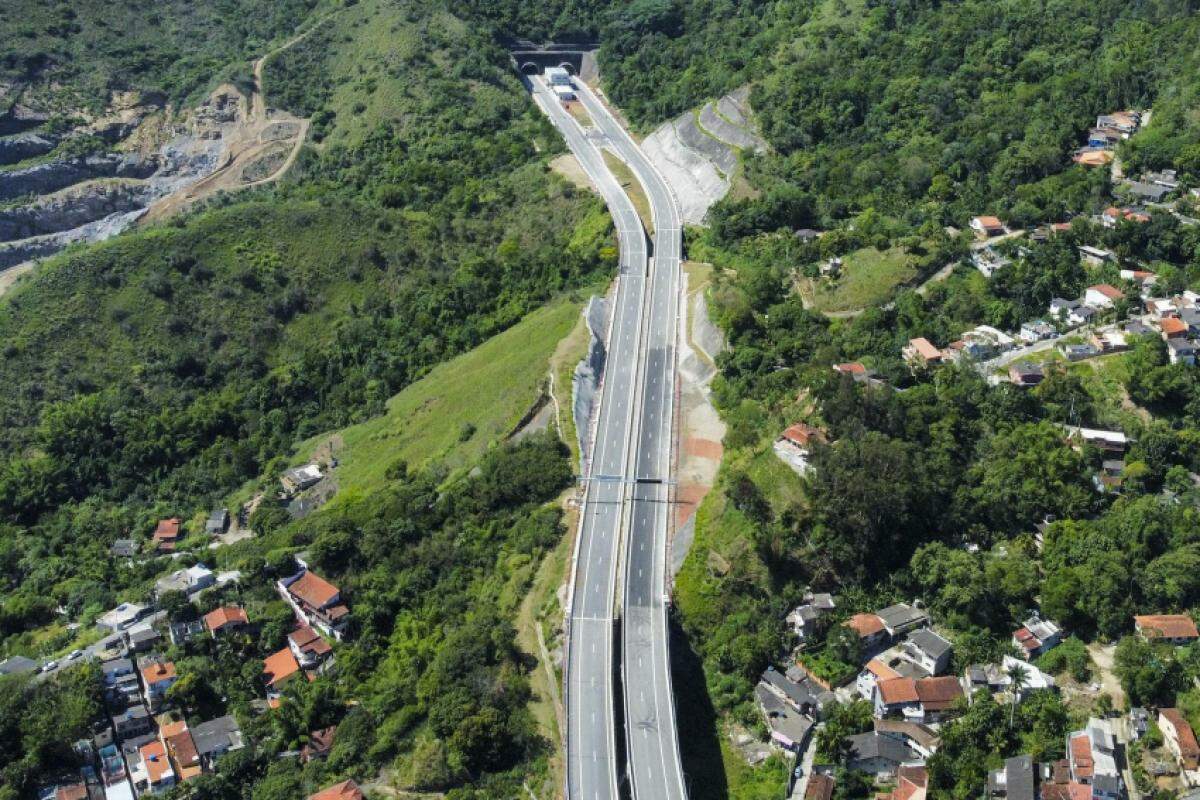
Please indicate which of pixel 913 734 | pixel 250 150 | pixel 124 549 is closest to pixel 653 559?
pixel 913 734

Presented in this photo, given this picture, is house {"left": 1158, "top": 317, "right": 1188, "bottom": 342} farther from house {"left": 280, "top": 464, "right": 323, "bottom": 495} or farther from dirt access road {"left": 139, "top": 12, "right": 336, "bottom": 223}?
dirt access road {"left": 139, "top": 12, "right": 336, "bottom": 223}

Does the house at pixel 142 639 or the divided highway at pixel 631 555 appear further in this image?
the house at pixel 142 639

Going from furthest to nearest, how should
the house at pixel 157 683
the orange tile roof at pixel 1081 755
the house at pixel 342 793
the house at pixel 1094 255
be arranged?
the house at pixel 1094 255
the house at pixel 157 683
the house at pixel 342 793
the orange tile roof at pixel 1081 755

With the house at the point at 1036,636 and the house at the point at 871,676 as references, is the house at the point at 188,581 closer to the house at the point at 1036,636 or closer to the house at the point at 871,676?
the house at the point at 871,676

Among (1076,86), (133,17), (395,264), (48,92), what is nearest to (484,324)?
(395,264)

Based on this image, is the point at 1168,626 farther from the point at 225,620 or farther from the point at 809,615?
the point at 225,620

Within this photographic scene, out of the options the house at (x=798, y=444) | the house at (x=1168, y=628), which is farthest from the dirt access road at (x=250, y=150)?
the house at (x=1168, y=628)
